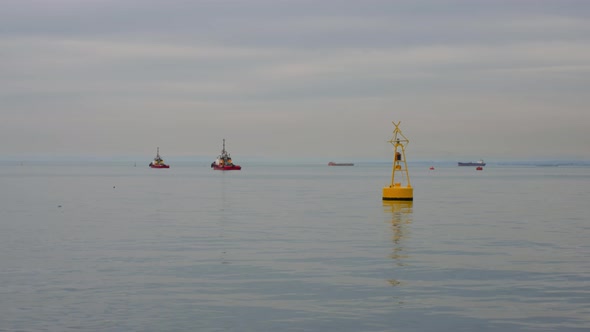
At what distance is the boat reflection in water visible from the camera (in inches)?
1483

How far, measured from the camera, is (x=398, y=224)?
57.8m

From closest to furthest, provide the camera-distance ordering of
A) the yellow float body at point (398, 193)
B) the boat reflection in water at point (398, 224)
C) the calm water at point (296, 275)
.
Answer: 1. the calm water at point (296, 275)
2. the boat reflection in water at point (398, 224)
3. the yellow float body at point (398, 193)

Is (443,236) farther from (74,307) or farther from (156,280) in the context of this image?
(74,307)

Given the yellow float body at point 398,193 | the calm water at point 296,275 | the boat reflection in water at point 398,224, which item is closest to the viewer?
the calm water at point 296,275

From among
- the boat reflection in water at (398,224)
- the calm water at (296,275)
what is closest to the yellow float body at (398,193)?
the boat reflection in water at (398,224)

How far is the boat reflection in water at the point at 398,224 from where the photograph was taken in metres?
37.7

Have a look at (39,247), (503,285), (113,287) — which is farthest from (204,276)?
(39,247)

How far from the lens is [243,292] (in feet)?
90.5

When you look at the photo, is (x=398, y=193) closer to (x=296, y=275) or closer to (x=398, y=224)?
(x=398, y=224)

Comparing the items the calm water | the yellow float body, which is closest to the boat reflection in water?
the calm water

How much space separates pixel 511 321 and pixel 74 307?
517 inches

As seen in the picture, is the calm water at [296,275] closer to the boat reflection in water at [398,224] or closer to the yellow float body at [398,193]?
the boat reflection in water at [398,224]

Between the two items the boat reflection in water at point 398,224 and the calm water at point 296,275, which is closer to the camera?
the calm water at point 296,275

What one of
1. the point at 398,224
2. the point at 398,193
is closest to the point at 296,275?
the point at 398,224
